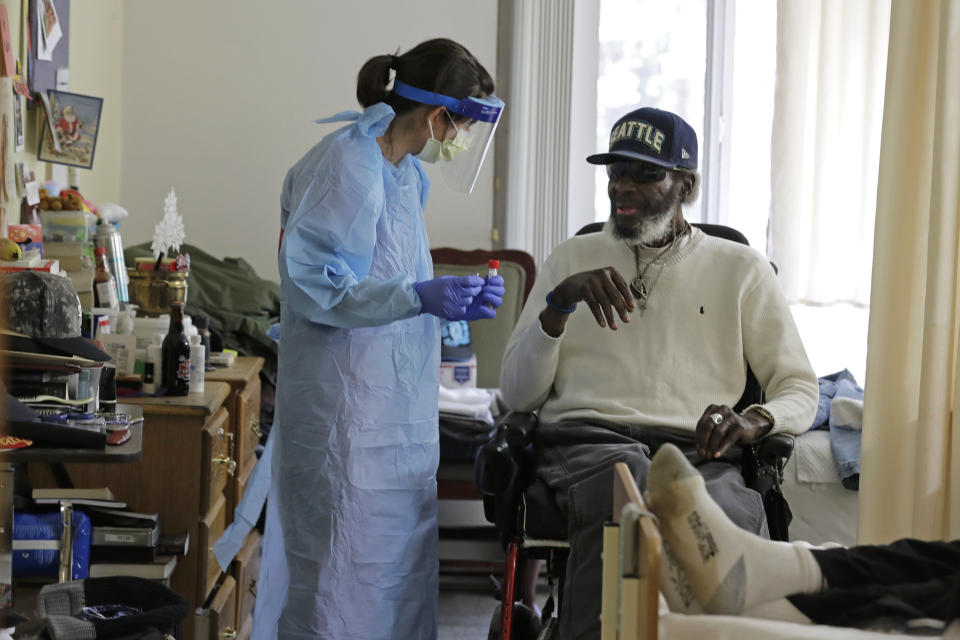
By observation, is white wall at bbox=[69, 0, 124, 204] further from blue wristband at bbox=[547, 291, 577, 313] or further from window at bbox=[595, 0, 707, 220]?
window at bbox=[595, 0, 707, 220]

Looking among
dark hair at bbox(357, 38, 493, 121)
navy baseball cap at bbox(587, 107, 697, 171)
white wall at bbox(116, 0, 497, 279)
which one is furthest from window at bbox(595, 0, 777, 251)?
dark hair at bbox(357, 38, 493, 121)

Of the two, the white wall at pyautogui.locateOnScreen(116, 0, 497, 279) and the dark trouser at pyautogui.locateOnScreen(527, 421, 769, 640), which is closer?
the dark trouser at pyautogui.locateOnScreen(527, 421, 769, 640)

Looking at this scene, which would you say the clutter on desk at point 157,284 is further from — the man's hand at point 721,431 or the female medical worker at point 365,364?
the man's hand at point 721,431

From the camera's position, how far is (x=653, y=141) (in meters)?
2.54

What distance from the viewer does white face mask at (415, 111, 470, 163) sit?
7.82ft

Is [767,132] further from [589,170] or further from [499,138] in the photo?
[499,138]

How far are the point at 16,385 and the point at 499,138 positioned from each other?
2.75 metres

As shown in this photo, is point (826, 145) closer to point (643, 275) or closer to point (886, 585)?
point (643, 275)

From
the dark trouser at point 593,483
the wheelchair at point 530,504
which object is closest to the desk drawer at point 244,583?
the wheelchair at point 530,504

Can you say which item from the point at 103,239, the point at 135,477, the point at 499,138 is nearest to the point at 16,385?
the point at 135,477

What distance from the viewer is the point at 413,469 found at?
234 centimetres

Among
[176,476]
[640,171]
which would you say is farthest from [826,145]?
[176,476]

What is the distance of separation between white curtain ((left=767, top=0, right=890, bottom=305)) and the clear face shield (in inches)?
69.3

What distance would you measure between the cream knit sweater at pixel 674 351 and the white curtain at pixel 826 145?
4.32 feet
